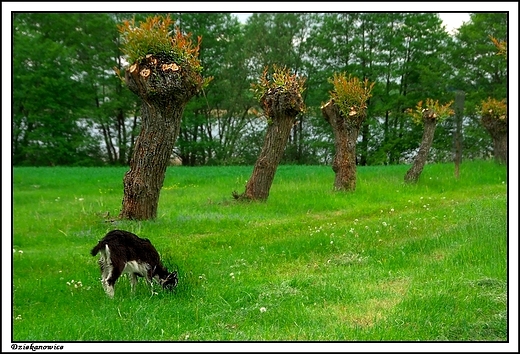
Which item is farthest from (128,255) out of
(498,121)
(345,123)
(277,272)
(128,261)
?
(498,121)

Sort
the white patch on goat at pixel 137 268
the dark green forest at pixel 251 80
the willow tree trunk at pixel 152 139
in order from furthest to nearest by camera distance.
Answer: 1. the dark green forest at pixel 251 80
2. the willow tree trunk at pixel 152 139
3. the white patch on goat at pixel 137 268

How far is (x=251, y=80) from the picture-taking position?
36312mm

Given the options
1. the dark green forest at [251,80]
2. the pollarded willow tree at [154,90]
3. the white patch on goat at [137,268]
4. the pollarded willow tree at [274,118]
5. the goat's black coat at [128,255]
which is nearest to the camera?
the goat's black coat at [128,255]

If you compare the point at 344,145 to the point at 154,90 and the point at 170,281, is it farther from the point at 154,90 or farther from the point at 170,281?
the point at 170,281

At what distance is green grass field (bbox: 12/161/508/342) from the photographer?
546 cm

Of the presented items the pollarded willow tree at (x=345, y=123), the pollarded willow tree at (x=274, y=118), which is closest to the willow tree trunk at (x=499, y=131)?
the pollarded willow tree at (x=345, y=123)

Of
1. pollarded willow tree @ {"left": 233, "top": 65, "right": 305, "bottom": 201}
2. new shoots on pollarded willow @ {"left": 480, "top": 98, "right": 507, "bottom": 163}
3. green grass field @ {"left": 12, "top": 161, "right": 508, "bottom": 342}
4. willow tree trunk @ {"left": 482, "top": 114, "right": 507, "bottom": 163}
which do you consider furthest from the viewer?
willow tree trunk @ {"left": 482, "top": 114, "right": 507, "bottom": 163}

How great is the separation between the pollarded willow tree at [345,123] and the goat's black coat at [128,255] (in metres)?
10.3

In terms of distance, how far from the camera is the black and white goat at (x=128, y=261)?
19.7 feet

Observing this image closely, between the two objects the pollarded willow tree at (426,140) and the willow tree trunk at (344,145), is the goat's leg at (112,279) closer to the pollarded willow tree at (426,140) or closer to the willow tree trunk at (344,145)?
the willow tree trunk at (344,145)

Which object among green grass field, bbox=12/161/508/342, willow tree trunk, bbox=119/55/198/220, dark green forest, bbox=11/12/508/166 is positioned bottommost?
green grass field, bbox=12/161/508/342

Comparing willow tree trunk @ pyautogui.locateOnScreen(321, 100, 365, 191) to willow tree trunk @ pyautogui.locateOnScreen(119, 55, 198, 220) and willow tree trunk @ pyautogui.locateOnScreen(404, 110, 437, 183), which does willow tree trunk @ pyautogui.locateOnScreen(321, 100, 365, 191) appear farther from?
willow tree trunk @ pyautogui.locateOnScreen(119, 55, 198, 220)

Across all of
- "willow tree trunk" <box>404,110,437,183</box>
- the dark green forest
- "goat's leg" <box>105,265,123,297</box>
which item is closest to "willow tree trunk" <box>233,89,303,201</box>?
"willow tree trunk" <box>404,110,437,183</box>

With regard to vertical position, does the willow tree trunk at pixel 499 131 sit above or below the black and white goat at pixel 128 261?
above
